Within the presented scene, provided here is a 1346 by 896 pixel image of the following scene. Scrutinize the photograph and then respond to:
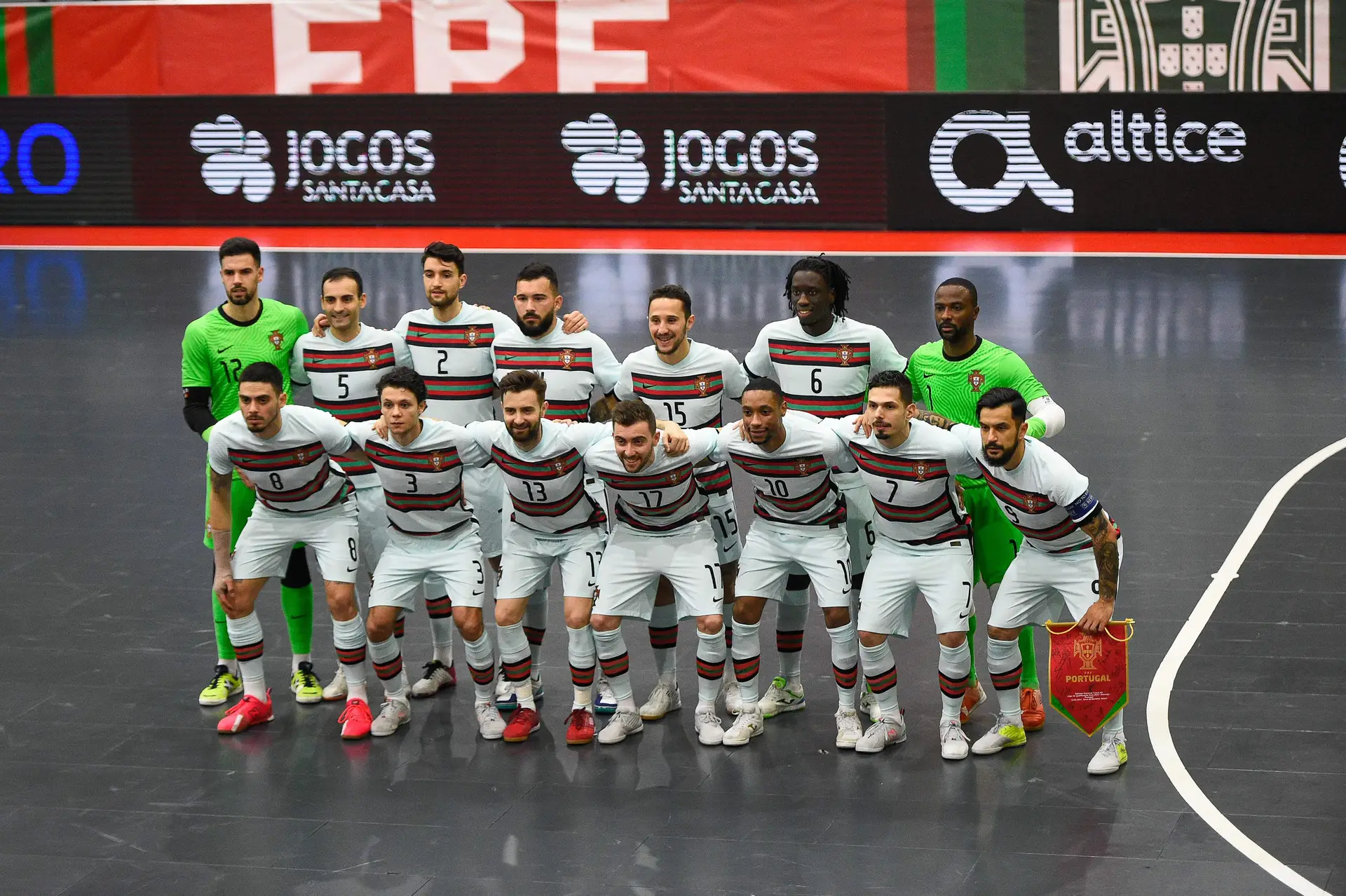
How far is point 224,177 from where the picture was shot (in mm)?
23781

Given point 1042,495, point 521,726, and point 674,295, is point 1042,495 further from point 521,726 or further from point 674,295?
point 521,726

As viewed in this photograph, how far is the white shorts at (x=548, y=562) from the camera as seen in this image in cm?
863

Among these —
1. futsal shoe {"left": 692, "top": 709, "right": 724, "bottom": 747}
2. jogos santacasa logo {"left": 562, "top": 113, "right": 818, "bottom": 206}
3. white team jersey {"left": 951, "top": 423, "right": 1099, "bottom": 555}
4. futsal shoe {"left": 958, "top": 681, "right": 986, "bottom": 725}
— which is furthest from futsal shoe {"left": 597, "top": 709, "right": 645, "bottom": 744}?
jogos santacasa logo {"left": 562, "top": 113, "right": 818, "bottom": 206}

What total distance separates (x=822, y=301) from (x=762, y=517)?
1.15m

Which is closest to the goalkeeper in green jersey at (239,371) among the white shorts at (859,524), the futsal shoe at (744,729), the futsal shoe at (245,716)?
the futsal shoe at (245,716)

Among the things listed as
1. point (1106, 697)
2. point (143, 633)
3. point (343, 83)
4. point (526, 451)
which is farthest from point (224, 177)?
point (1106, 697)

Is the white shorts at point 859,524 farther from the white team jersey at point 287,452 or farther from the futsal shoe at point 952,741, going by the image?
the white team jersey at point 287,452

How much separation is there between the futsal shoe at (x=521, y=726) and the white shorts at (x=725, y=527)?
1.30 m

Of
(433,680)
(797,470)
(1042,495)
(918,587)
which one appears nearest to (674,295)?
(797,470)

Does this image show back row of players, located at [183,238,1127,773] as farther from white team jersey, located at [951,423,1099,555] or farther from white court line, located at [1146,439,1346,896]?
white court line, located at [1146,439,1346,896]

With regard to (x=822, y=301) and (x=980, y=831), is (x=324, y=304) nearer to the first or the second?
(x=822, y=301)

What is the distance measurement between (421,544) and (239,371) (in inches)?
59.7

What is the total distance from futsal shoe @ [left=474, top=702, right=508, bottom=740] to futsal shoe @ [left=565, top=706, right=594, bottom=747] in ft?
0.76

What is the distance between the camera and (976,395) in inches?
336
